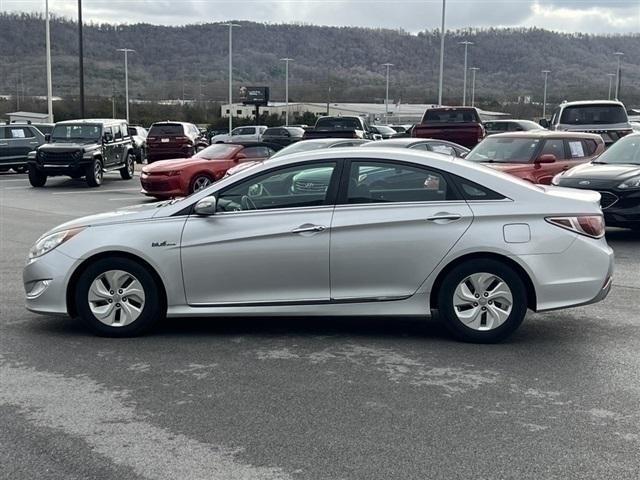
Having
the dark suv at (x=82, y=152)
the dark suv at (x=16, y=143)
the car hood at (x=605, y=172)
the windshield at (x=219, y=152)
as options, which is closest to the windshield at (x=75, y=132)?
the dark suv at (x=82, y=152)

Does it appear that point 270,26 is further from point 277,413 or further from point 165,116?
point 277,413

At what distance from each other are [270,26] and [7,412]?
608ft

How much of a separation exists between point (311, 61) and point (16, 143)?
15051cm

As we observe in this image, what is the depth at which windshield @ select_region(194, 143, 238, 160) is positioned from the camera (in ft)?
63.9

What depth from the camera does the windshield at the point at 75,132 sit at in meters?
24.7

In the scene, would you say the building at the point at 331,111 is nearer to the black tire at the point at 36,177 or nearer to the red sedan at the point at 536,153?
the black tire at the point at 36,177

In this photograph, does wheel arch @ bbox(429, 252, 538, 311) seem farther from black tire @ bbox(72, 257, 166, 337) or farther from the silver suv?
the silver suv

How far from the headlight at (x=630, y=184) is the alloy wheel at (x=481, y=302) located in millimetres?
6253

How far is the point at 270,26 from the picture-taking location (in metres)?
184

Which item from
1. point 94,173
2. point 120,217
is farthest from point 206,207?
point 94,173

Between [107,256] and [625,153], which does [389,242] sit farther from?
[625,153]

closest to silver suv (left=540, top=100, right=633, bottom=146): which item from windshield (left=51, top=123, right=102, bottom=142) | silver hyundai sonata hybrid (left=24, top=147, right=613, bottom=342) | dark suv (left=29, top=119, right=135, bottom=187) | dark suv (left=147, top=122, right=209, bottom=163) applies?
dark suv (left=29, top=119, right=135, bottom=187)

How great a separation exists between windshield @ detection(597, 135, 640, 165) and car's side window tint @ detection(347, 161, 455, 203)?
7.47 m

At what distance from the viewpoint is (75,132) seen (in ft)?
81.4
